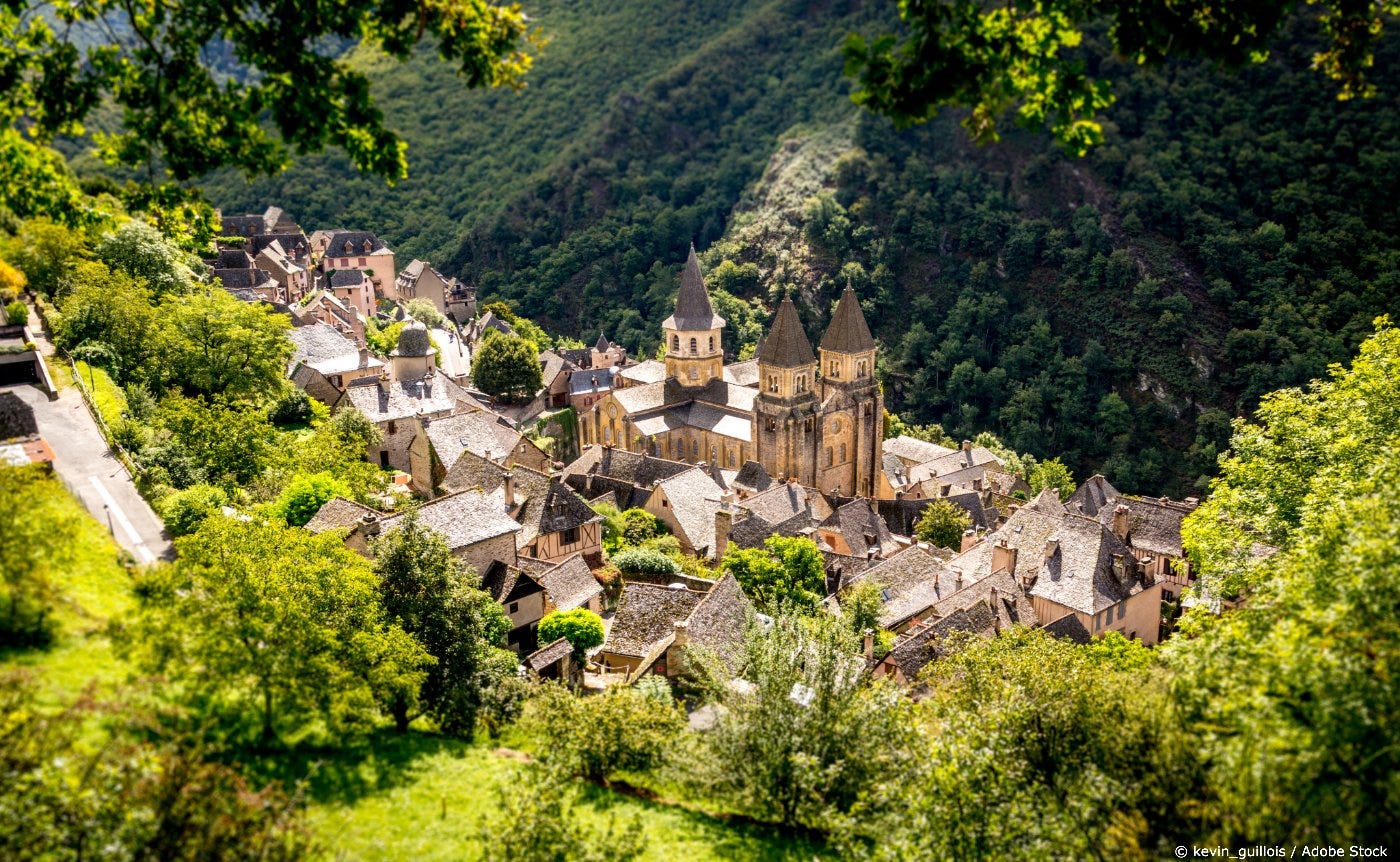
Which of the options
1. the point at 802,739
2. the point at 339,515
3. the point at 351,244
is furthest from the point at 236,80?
the point at 351,244

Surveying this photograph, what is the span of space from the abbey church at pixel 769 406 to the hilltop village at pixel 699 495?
13 cm

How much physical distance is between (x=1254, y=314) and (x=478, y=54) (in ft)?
287

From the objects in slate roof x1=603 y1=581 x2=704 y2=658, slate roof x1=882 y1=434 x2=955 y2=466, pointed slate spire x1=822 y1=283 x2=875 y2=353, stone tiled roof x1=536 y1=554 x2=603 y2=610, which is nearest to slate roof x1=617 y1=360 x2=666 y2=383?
pointed slate spire x1=822 y1=283 x2=875 y2=353

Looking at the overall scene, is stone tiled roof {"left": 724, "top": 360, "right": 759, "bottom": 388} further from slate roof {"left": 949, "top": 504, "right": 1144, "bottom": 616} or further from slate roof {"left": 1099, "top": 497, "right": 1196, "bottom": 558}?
slate roof {"left": 949, "top": 504, "right": 1144, "bottom": 616}

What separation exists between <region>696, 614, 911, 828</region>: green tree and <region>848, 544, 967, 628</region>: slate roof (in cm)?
1790

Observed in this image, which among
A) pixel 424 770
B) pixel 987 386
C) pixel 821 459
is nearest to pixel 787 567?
pixel 821 459

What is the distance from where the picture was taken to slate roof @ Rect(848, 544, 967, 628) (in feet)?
116

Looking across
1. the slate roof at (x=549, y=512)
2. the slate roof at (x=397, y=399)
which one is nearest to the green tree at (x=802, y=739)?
the slate roof at (x=549, y=512)

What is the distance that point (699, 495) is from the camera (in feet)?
151

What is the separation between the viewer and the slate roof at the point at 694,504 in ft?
142

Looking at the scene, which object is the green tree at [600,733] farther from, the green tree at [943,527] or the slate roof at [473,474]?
the green tree at [943,527]

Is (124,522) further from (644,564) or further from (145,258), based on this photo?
(145,258)

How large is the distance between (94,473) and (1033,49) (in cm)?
2247

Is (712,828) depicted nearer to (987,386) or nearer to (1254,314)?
(987,386)
